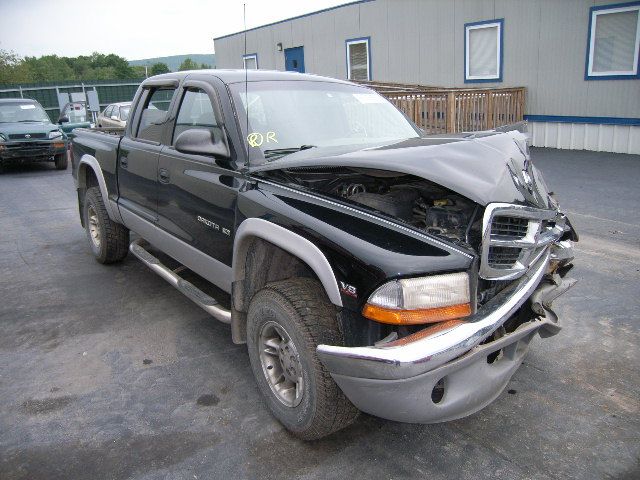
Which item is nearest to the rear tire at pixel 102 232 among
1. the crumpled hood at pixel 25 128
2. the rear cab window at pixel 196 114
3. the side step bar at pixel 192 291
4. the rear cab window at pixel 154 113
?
the side step bar at pixel 192 291

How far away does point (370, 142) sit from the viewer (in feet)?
12.3

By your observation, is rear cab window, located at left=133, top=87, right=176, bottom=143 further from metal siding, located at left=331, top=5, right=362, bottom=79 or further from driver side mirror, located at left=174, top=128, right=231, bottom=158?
metal siding, located at left=331, top=5, right=362, bottom=79

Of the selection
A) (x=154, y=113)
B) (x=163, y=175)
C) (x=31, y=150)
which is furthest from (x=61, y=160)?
(x=163, y=175)

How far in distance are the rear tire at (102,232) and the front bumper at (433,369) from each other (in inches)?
149

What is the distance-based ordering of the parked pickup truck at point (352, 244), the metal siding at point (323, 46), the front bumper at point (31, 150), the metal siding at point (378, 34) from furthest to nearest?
the metal siding at point (323, 46) → the metal siding at point (378, 34) → the front bumper at point (31, 150) → the parked pickup truck at point (352, 244)

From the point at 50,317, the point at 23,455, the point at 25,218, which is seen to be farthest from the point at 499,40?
the point at 23,455

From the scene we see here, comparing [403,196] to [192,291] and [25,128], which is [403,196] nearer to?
[192,291]

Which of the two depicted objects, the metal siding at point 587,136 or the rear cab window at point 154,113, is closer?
the rear cab window at point 154,113

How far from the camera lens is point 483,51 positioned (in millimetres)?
14141

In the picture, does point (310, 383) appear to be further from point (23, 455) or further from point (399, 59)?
point (399, 59)

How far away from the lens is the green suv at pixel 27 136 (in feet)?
43.1

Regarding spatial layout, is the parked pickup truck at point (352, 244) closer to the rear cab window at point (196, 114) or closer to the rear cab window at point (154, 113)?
the rear cab window at point (196, 114)

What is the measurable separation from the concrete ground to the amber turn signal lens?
0.84 m

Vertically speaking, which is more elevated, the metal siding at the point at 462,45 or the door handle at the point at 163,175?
the metal siding at the point at 462,45
